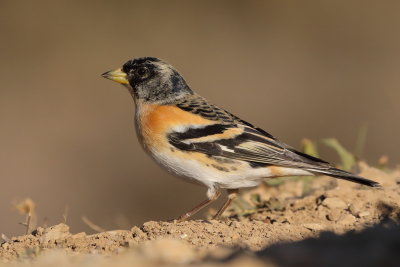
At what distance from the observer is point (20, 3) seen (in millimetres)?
13828

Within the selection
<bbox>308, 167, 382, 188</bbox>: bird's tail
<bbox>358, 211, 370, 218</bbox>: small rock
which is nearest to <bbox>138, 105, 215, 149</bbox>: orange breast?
<bbox>308, 167, 382, 188</bbox>: bird's tail

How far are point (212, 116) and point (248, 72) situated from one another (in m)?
9.06

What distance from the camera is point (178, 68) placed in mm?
13555

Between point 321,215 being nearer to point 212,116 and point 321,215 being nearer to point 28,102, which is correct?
point 212,116

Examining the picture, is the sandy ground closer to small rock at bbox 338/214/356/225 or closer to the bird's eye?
small rock at bbox 338/214/356/225

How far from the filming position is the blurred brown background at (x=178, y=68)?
11.0 m

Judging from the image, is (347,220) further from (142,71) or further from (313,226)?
(142,71)

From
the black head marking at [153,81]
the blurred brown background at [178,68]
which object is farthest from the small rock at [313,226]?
the blurred brown background at [178,68]

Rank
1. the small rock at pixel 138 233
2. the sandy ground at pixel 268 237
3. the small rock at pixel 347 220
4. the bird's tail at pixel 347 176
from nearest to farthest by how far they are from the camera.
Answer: the sandy ground at pixel 268 237
the small rock at pixel 138 233
the small rock at pixel 347 220
the bird's tail at pixel 347 176

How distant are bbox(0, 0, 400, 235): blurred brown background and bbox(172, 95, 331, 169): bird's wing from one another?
5190 mm

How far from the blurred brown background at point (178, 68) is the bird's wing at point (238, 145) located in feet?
17.0

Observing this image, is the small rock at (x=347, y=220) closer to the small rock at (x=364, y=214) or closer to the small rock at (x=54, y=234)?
the small rock at (x=364, y=214)

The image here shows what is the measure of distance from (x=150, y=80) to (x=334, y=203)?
1911mm

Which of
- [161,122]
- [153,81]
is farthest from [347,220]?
[153,81]
